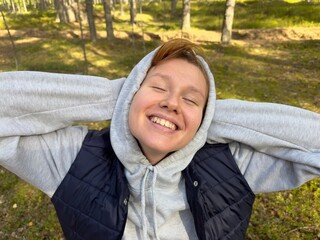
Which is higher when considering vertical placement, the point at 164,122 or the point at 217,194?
the point at 164,122

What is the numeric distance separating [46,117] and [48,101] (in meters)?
0.11

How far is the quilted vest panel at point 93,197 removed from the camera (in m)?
1.82

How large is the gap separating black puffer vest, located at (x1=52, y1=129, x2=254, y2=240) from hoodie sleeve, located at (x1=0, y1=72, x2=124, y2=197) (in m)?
0.11

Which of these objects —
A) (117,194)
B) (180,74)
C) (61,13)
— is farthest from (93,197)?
(61,13)

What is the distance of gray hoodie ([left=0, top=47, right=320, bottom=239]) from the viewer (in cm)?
176

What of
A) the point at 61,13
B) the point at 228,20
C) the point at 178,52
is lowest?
the point at 61,13

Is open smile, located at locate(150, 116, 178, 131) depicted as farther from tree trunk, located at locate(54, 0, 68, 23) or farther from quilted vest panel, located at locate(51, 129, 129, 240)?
tree trunk, located at locate(54, 0, 68, 23)

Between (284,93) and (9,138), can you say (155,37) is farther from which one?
(9,138)

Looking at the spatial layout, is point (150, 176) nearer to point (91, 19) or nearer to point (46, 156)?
point (46, 156)

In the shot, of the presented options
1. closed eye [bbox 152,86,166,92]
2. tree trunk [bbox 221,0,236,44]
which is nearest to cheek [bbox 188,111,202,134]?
closed eye [bbox 152,86,166,92]

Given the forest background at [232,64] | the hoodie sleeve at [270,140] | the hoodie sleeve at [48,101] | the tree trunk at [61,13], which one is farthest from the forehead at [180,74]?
the tree trunk at [61,13]

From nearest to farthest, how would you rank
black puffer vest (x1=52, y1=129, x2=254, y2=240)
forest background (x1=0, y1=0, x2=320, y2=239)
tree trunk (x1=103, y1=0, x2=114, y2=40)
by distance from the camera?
1. black puffer vest (x1=52, y1=129, x2=254, y2=240)
2. forest background (x1=0, y1=0, x2=320, y2=239)
3. tree trunk (x1=103, y1=0, x2=114, y2=40)

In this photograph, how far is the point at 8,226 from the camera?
431 centimetres

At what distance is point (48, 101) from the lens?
1799mm
